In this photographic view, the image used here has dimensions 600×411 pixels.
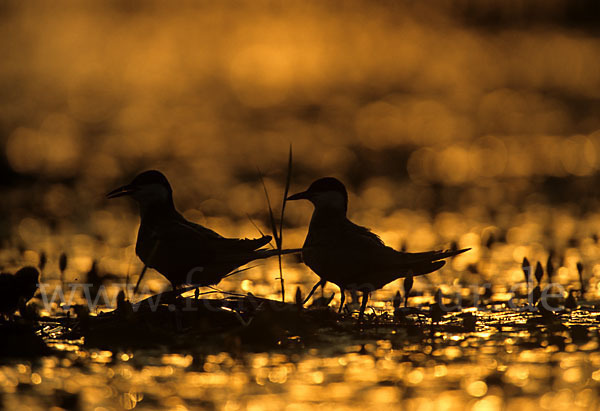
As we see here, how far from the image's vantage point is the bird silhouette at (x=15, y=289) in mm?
7891

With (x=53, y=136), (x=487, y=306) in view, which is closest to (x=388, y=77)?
(x=53, y=136)

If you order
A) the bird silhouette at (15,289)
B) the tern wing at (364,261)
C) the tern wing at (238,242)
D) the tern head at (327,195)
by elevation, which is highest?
the tern head at (327,195)

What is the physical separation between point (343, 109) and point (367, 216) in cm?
1087

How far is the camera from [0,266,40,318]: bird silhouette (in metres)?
7.89

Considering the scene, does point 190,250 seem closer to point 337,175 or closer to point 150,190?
point 150,190

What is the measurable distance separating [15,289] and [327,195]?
9.55 ft

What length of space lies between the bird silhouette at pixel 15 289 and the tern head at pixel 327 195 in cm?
247

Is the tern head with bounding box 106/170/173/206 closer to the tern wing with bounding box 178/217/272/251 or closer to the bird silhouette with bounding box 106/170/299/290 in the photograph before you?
the bird silhouette with bounding box 106/170/299/290

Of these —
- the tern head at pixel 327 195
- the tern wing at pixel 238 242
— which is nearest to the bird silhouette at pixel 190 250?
the tern wing at pixel 238 242

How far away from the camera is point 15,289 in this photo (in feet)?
26.2

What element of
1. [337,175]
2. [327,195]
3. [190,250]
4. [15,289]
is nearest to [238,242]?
[190,250]

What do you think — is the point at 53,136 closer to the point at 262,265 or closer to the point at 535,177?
the point at 535,177

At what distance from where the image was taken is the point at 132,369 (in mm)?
6512

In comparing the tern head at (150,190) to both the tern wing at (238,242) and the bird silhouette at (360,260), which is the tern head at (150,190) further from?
the bird silhouette at (360,260)
